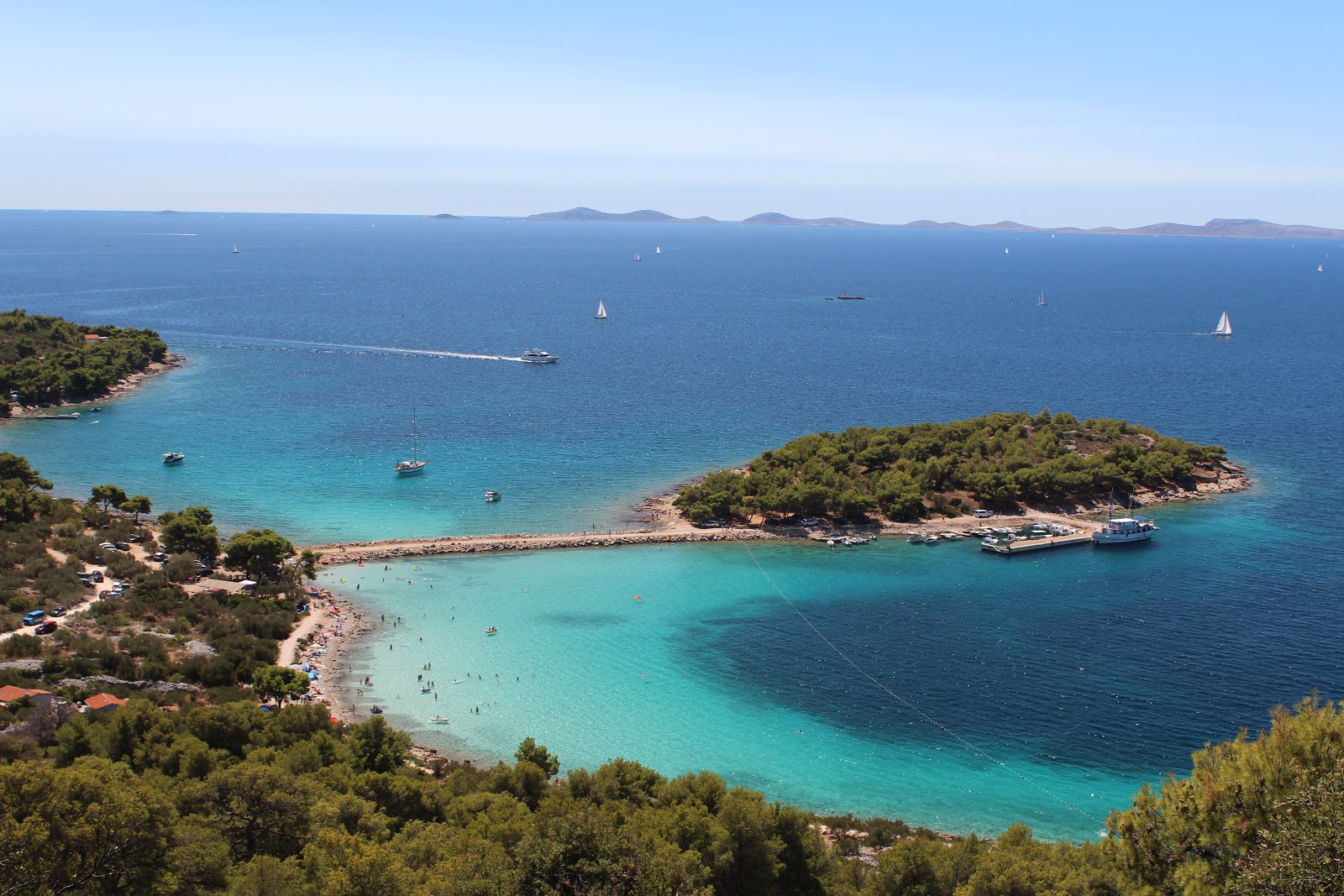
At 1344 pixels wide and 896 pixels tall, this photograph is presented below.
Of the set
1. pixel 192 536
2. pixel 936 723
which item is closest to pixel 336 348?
pixel 192 536

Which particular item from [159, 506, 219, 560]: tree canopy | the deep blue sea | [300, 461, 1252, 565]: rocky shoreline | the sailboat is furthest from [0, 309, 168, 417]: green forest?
[300, 461, 1252, 565]: rocky shoreline

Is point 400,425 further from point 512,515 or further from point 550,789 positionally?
point 550,789

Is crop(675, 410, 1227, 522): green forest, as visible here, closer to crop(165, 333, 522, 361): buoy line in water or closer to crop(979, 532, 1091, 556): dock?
crop(979, 532, 1091, 556): dock

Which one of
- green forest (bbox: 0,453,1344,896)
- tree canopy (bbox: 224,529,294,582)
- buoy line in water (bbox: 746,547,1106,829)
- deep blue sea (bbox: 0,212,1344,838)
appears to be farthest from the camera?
tree canopy (bbox: 224,529,294,582)

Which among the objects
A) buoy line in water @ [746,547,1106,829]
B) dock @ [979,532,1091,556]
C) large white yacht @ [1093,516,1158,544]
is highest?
large white yacht @ [1093,516,1158,544]

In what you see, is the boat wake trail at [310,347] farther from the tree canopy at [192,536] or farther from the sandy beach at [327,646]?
the sandy beach at [327,646]

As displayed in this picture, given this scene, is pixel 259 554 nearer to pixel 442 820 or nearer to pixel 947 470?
pixel 442 820

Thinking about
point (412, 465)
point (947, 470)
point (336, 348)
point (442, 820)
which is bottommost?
point (442, 820)

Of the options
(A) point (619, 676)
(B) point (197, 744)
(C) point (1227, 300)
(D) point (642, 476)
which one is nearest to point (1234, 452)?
(D) point (642, 476)
